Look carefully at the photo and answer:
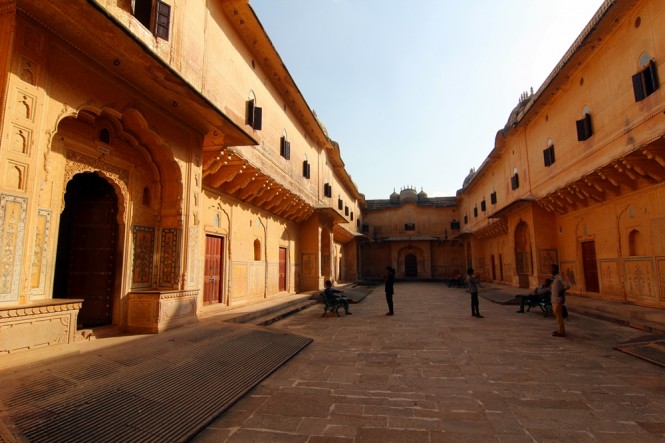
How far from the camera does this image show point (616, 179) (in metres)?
10.4

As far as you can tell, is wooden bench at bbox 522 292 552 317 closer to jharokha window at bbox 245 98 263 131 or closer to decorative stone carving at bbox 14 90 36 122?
jharokha window at bbox 245 98 263 131

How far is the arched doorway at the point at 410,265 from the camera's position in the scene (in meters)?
33.5

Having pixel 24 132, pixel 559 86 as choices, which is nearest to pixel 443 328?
pixel 24 132

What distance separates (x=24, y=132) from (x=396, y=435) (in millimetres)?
5411

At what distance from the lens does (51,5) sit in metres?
4.27

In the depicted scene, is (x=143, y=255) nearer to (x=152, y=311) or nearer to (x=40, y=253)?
(x=152, y=311)

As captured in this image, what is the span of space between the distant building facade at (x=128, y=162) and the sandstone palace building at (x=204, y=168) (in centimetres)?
3

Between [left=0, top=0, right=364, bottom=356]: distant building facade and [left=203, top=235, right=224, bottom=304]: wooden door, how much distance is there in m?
0.05

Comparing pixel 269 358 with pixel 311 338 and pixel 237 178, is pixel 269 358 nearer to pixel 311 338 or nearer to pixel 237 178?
pixel 311 338

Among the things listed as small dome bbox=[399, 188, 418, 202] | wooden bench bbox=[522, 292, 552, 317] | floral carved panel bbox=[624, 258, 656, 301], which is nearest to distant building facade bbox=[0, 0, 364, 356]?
wooden bench bbox=[522, 292, 552, 317]

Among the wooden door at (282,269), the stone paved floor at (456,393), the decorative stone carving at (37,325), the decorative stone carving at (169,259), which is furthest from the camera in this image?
the wooden door at (282,269)

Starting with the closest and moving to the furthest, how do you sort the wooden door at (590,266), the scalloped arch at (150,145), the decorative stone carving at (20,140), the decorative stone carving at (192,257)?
1. the decorative stone carving at (20,140)
2. the scalloped arch at (150,145)
3. the decorative stone carving at (192,257)
4. the wooden door at (590,266)

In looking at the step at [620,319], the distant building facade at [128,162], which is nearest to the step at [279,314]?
the distant building facade at [128,162]

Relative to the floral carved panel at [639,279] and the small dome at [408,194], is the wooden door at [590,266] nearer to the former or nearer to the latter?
the floral carved panel at [639,279]
